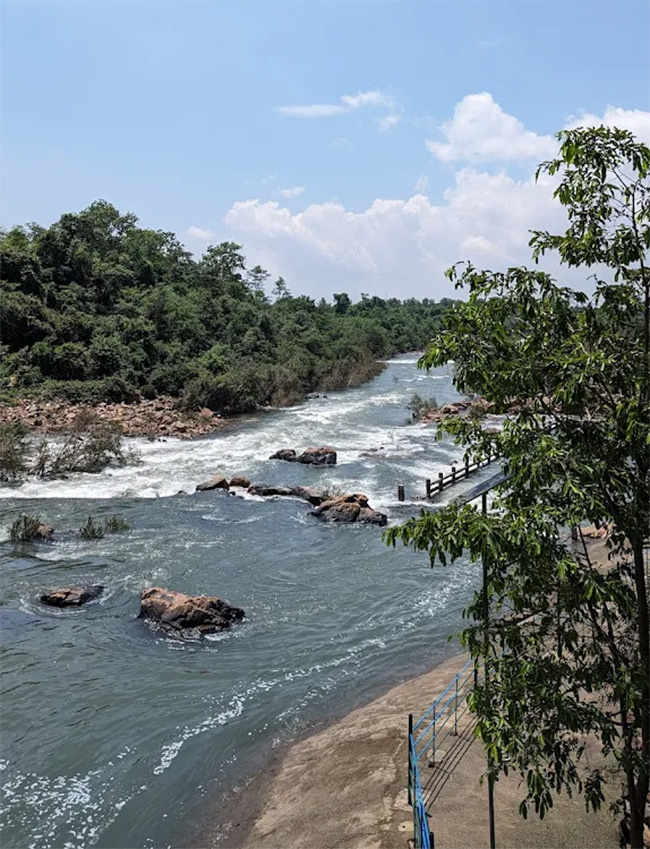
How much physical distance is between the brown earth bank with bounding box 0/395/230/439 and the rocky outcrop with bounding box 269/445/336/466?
Result: 757cm

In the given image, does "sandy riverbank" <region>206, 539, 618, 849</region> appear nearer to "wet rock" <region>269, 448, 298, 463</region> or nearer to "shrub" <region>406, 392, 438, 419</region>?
"wet rock" <region>269, 448, 298, 463</region>

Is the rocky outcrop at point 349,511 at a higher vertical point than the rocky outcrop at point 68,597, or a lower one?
higher

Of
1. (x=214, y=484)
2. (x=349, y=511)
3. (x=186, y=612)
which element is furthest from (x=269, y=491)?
(x=186, y=612)

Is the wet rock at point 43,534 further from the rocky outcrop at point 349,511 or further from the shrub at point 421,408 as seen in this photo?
the shrub at point 421,408

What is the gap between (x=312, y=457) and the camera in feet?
93.9

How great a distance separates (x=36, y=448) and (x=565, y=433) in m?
28.0

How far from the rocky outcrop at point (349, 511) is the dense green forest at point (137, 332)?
1266 cm

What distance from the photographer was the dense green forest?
43.0 metres

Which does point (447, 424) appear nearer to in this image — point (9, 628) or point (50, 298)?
point (9, 628)

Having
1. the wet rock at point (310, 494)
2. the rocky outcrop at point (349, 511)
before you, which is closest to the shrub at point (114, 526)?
the rocky outcrop at point (349, 511)

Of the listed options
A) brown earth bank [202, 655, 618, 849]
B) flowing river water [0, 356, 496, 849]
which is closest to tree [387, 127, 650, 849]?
brown earth bank [202, 655, 618, 849]

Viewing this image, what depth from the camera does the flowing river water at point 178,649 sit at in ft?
29.3

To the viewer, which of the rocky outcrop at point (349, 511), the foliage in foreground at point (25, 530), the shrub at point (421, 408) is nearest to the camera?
the foliage in foreground at point (25, 530)

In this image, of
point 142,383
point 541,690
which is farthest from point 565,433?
point 142,383
